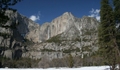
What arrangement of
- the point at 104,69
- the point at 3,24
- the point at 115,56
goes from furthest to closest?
the point at 104,69 < the point at 115,56 < the point at 3,24

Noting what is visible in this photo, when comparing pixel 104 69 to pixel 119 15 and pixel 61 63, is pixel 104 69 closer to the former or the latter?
pixel 119 15

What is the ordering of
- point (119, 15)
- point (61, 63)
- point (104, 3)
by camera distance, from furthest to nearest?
point (61, 63)
point (104, 3)
point (119, 15)

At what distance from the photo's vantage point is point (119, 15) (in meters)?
23.9

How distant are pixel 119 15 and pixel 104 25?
271 cm

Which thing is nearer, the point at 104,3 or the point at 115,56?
the point at 115,56

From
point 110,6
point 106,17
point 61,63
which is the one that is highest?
point 110,6

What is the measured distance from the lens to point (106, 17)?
80.9 ft

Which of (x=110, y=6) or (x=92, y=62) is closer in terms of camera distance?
(x=110, y=6)

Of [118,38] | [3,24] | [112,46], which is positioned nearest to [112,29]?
[118,38]

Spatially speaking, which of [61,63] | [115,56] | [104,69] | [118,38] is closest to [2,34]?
[115,56]

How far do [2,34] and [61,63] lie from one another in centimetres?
9418

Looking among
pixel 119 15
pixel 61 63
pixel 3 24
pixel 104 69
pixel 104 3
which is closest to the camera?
pixel 3 24

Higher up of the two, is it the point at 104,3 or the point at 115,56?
the point at 104,3

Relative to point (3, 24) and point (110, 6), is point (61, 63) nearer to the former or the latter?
point (110, 6)
